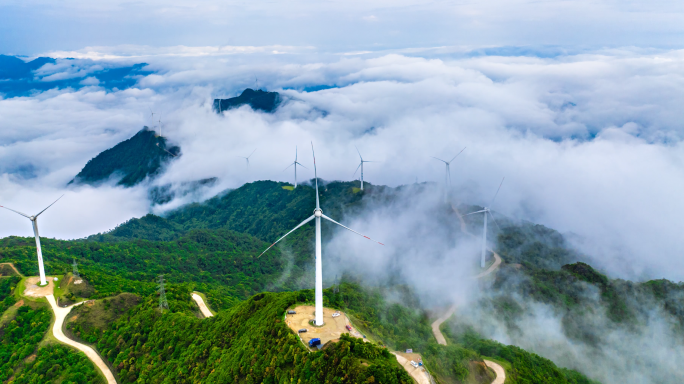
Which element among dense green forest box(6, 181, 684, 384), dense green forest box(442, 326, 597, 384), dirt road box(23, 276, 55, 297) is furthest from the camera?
dirt road box(23, 276, 55, 297)

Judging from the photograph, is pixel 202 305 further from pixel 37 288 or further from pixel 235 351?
pixel 235 351

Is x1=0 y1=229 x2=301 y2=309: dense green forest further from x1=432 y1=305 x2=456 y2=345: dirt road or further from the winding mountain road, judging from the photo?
the winding mountain road

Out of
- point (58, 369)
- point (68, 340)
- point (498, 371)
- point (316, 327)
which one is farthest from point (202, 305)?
point (498, 371)

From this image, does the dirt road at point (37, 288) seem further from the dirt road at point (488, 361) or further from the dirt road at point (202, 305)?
the dirt road at point (488, 361)

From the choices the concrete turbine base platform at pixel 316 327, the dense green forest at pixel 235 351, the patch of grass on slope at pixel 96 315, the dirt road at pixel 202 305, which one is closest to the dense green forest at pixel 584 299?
the concrete turbine base platform at pixel 316 327

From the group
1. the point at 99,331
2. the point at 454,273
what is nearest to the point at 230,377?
the point at 99,331

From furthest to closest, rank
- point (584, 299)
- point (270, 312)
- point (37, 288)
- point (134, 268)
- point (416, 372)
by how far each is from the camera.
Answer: point (134, 268) → point (584, 299) → point (37, 288) → point (270, 312) → point (416, 372)

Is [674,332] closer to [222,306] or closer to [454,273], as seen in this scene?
[454,273]

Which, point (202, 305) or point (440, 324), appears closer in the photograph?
point (440, 324)

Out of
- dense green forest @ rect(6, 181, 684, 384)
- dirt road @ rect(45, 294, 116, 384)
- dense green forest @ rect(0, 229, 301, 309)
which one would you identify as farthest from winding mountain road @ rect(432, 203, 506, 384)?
dirt road @ rect(45, 294, 116, 384)
